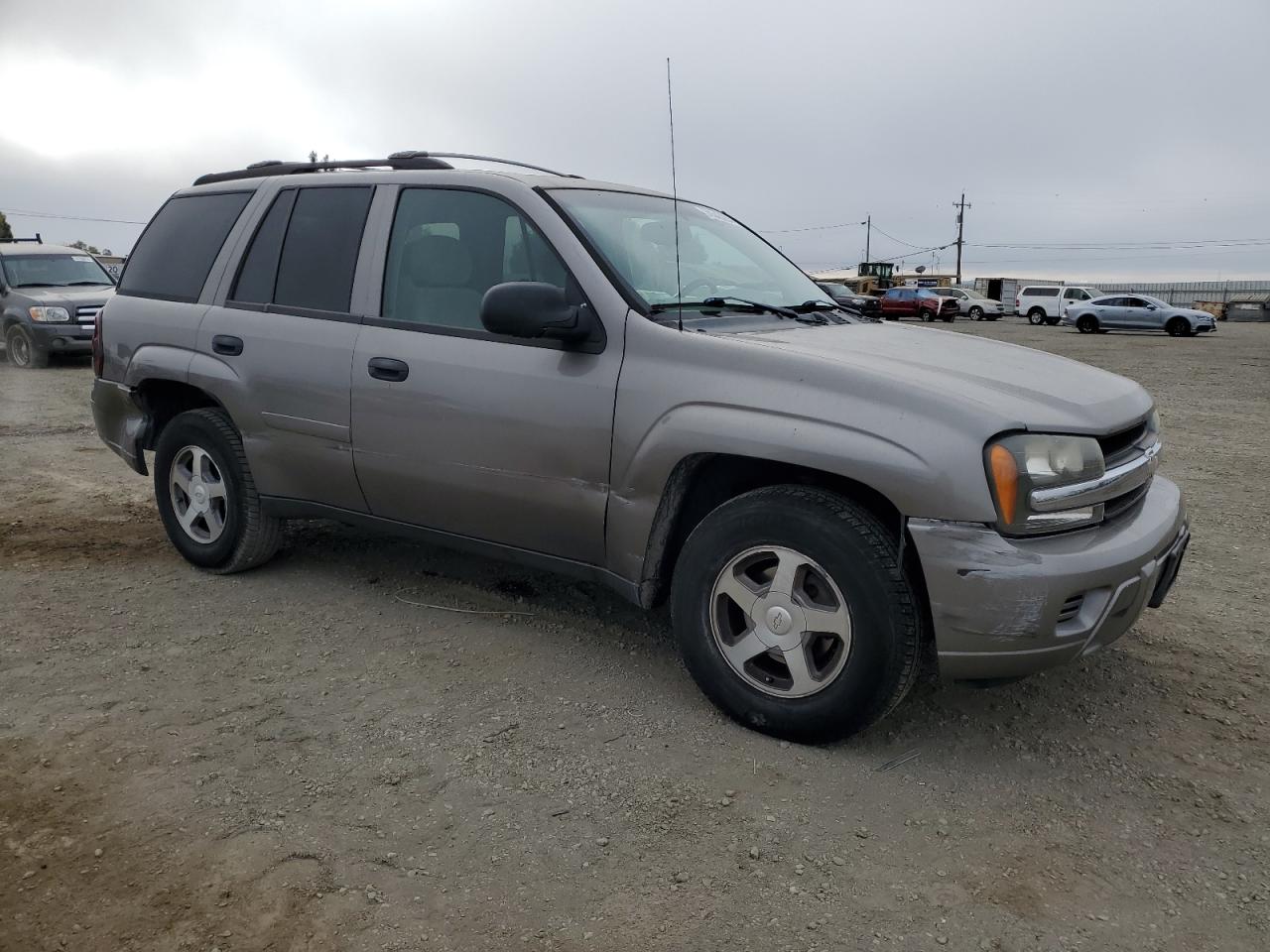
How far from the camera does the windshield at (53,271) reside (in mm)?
14656

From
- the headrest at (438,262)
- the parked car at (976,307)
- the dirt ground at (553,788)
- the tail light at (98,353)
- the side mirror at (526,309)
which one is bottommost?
the parked car at (976,307)

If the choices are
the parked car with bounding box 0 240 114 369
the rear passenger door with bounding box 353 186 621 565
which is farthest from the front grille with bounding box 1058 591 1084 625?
the parked car with bounding box 0 240 114 369

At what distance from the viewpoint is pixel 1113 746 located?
3.24 metres

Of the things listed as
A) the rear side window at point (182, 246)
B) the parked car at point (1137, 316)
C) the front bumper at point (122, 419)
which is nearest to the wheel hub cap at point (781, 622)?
the rear side window at point (182, 246)

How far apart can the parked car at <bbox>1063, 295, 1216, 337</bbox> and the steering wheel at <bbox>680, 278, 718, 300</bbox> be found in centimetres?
3118

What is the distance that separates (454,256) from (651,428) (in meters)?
1.20

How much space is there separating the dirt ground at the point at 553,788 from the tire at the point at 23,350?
11117 mm

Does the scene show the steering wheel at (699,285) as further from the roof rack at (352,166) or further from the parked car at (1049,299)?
the parked car at (1049,299)

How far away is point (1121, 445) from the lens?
3230 millimetres

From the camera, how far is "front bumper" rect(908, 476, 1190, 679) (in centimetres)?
Answer: 279

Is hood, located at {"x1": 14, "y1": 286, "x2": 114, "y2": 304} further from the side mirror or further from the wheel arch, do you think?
the wheel arch

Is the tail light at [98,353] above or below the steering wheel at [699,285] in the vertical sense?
below

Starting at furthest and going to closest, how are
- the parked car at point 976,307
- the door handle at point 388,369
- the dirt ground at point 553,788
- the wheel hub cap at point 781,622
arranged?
the parked car at point 976,307
the door handle at point 388,369
the wheel hub cap at point 781,622
the dirt ground at point 553,788

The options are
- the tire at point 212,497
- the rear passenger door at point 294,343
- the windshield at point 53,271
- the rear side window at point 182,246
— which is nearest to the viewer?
the rear passenger door at point 294,343
